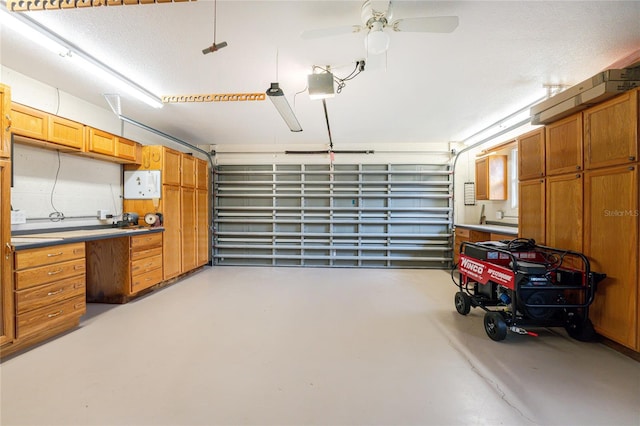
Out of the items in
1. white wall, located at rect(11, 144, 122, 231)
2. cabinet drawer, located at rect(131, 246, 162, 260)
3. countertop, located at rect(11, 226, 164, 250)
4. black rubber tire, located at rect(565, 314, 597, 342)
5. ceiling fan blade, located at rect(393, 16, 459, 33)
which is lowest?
black rubber tire, located at rect(565, 314, 597, 342)

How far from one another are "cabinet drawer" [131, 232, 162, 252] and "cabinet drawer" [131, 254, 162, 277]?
0.19 m

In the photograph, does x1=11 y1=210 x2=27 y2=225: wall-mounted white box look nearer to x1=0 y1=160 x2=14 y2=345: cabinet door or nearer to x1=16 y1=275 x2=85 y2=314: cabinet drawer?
x1=0 y1=160 x2=14 y2=345: cabinet door

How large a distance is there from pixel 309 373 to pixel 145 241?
3.20m

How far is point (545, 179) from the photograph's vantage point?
2906 mm

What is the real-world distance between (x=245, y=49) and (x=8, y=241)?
2771 millimetres

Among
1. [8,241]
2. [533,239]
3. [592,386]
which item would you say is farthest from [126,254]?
[533,239]

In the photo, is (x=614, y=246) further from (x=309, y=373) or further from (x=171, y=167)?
(x=171, y=167)

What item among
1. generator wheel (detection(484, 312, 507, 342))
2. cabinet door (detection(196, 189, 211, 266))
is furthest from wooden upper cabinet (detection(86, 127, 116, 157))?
generator wheel (detection(484, 312, 507, 342))

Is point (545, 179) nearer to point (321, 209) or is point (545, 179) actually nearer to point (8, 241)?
point (321, 209)

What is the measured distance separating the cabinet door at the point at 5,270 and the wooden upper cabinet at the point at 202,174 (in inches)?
119

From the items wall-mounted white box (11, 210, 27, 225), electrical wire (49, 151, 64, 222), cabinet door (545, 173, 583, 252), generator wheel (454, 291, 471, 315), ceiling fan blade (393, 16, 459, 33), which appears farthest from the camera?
electrical wire (49, 151, 64, 222)

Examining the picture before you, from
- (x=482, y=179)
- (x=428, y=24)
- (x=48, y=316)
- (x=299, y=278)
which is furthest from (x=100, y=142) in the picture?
(x=482, y=179)

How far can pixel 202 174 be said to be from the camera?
5391 mm

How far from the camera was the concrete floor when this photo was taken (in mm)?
1572
